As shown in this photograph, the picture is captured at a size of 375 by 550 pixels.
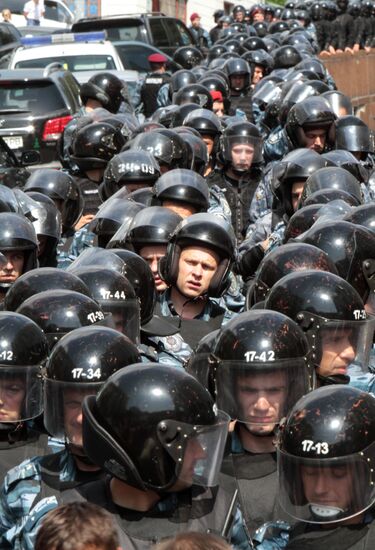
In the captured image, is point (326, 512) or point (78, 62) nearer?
point (326, 512)

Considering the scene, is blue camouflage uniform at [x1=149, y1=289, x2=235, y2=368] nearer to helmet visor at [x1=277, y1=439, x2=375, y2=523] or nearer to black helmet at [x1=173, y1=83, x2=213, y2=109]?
helmet visor at [x1=277, y1=439, x2=375, y2=523]

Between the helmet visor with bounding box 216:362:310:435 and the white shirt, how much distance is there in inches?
929

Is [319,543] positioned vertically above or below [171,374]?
below

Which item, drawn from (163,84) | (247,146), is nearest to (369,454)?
(247,146)

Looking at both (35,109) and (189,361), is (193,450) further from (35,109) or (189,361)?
(35,109)

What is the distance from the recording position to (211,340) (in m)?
6.58

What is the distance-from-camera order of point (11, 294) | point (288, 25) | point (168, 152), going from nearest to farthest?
1. point (11, 294)
2. point (168, 152)
3. point (288, 25)

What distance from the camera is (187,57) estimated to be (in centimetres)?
2394

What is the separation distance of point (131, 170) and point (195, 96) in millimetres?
5735

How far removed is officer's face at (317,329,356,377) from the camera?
6562 millimetres

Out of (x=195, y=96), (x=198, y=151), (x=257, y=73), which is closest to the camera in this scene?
(x=198, y=151)

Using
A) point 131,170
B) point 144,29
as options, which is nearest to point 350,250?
point 131,170

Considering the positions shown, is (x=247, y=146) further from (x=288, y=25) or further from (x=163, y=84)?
(x=288, y=25)

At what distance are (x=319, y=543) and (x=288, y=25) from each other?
26.3 m
